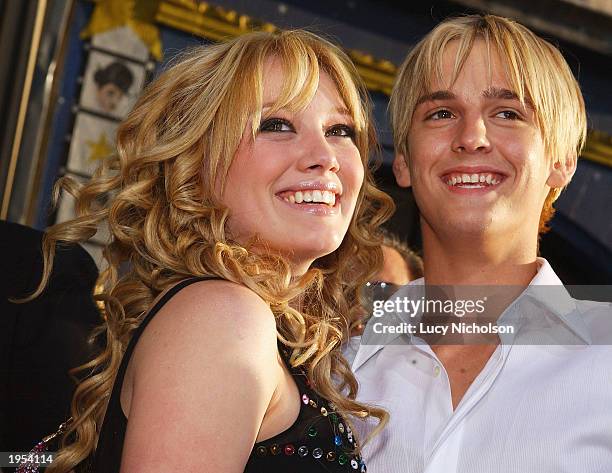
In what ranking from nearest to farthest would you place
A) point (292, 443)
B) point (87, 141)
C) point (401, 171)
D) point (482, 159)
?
point (292, 443) → point (482, 159) → point (401, 171) → point (87, 141)

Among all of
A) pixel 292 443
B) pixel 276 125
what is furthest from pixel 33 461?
pixel 276 125

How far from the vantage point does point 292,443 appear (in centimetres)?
195

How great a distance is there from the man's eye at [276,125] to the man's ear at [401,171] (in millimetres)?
760

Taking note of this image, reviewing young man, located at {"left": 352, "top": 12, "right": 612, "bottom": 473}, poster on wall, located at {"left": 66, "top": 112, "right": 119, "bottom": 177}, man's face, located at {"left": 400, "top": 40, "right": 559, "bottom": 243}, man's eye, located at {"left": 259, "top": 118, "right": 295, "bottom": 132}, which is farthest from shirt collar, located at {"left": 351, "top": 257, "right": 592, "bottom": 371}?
poster on wall, located at {"left": 66, "top": 112, "right": 119, "bottom": 177}

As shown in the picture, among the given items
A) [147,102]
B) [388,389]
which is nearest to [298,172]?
[147,102]

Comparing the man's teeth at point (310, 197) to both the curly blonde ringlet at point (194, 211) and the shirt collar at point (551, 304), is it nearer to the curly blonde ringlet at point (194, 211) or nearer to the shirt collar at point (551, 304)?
the curly blonde ringlet at point (194, 211)

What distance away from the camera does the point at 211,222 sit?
2.24 metres

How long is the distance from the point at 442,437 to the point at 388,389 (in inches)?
10.7

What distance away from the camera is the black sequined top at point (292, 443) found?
6.22ft

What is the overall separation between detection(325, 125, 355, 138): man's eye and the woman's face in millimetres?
118

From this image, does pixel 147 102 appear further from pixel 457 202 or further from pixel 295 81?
pixel 457 202

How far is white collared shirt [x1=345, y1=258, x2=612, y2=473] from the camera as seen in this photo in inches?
87.4

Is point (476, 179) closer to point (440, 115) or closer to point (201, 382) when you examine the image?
point (440, 115)

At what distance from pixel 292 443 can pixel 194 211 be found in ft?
2.15
